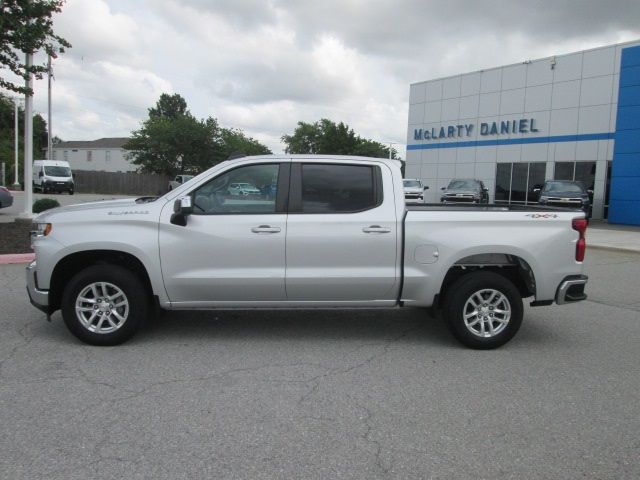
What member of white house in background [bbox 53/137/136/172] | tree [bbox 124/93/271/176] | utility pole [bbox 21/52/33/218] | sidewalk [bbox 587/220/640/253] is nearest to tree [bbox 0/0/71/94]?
utility pole [bbox 21/52/33/218]

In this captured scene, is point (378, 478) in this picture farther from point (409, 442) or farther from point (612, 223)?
point (612, 223)

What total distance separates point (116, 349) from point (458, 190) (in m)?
23.7

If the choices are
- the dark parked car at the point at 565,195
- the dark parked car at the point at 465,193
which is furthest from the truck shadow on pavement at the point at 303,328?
the dark parked car at the point at 465,193

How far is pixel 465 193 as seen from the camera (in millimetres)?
26656

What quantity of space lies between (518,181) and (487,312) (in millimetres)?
26448

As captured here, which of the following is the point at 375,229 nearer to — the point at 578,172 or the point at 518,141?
the point at 578,172

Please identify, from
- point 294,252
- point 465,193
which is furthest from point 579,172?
point 294,252

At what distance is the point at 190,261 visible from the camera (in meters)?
5.40

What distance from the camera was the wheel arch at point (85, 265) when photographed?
549 centimetres

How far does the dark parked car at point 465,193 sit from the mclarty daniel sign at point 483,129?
4.62m

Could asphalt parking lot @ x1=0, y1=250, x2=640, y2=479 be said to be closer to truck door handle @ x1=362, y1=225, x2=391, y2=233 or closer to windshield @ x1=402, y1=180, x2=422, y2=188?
truck door handle @ x1=362, y1=225, x2=391, y2=233

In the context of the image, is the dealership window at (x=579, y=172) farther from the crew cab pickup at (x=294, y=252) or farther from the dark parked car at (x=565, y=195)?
the crew cab pickup at (x=294, y=252)

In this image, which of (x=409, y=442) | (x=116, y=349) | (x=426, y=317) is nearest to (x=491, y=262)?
(x=426, y=317)

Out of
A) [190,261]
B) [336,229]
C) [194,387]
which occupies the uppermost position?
[336,229]
